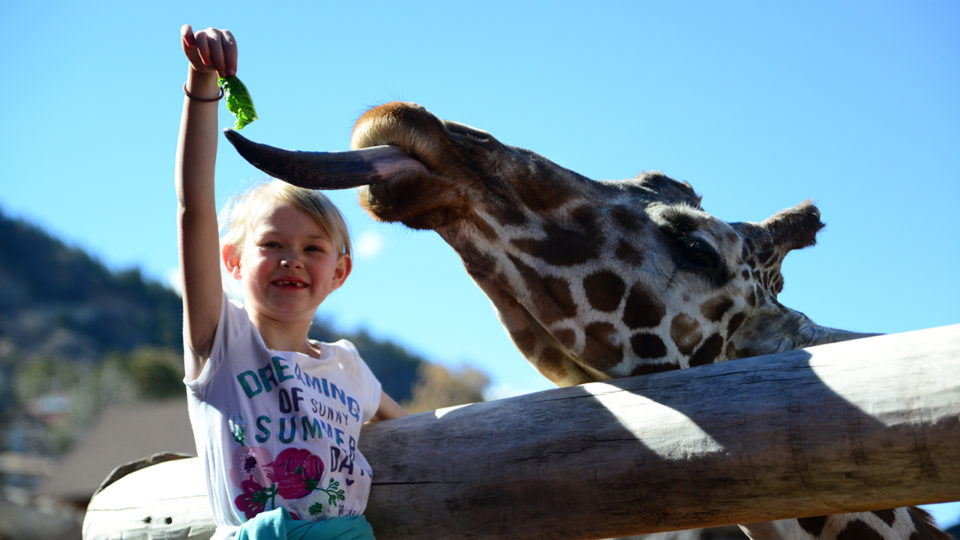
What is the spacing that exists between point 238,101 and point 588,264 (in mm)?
1189

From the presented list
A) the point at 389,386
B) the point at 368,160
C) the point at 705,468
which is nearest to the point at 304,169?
the point at 368,160

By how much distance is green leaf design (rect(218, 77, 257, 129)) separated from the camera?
2180 millimetres

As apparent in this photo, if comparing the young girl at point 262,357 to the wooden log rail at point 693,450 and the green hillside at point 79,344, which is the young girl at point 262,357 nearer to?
the wooden log rail at point 693,450

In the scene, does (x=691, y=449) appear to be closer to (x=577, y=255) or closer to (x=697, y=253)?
(x=577, y=255)

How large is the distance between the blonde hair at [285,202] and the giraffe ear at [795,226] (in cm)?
164

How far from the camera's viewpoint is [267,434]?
88.8 inches

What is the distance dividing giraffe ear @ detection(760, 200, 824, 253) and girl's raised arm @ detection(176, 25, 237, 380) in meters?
2.05

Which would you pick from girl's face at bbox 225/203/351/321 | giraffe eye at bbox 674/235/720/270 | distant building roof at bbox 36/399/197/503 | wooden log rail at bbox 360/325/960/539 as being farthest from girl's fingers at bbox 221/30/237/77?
distant building roof at bbox 36/399/197/503

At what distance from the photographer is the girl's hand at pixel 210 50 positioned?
203 centimetres

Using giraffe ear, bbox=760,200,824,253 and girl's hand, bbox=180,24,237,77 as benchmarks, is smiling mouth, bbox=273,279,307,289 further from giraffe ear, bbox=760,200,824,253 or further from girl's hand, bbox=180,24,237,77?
giraffe ear, bbox=760,200,824,253

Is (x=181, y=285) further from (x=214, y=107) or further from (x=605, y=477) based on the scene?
(x=605, y=477)

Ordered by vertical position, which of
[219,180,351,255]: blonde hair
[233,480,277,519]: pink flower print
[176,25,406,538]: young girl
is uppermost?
[219,180,351,255]: blonde hair

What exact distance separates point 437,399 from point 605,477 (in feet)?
154

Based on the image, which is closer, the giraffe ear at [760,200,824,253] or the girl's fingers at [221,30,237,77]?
the girl's fingers at [221,30,237,77]
